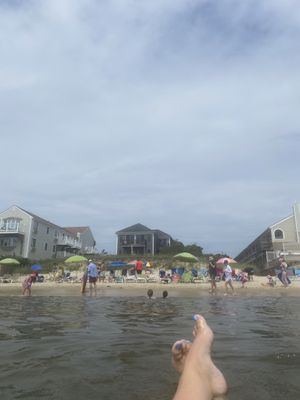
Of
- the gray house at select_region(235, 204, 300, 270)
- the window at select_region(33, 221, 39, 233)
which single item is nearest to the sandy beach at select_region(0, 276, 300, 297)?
the gray house at select_region(235, 204, 300, 270)

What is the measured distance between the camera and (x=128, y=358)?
15.0ft

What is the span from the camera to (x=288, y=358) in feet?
14.8

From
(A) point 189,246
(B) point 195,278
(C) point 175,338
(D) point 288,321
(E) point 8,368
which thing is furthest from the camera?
(A) point 189,246

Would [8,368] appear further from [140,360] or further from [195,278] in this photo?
[195,278]

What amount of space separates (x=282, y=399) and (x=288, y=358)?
149cm

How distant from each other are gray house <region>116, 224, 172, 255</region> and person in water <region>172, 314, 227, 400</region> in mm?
54410

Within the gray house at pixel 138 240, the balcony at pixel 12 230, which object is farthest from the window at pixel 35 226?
the gray house at pixel 138 240

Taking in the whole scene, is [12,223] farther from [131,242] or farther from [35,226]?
[131,242]

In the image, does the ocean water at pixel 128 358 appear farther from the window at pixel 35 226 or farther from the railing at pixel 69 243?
the railing at pixel 69 243

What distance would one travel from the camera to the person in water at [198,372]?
2.46m

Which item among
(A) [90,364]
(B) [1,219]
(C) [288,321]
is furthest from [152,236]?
(A) [90,364]

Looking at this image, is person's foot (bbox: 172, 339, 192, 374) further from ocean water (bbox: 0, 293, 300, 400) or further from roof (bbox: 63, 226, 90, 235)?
roof (bbox: 63, 226, 90, 235)

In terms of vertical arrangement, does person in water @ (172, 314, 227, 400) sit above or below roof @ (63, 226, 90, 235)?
below

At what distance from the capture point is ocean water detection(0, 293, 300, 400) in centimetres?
339
